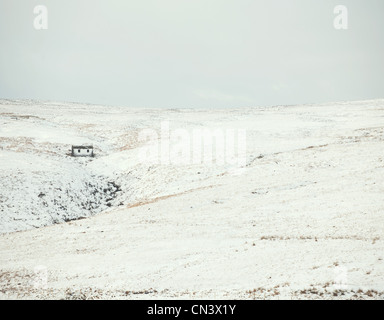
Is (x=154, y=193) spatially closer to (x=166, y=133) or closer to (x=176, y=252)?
(x=176, y=252)

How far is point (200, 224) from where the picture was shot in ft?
80.6

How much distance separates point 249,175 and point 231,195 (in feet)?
21.1

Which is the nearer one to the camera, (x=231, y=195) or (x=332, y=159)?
(x=231, y=195)

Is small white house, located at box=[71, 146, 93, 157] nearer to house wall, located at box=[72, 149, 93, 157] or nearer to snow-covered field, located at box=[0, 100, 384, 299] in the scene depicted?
house wall, located at box=[72, 149, 93, 157]

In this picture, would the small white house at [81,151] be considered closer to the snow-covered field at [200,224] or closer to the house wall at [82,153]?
the house wall at [82,153]

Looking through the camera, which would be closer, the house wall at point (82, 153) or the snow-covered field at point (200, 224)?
the snow-covered field at point (200, 224)

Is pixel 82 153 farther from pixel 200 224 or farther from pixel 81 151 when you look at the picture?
pixel 200 224

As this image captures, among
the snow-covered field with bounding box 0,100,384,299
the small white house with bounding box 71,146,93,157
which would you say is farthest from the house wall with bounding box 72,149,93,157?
the snow-covered field with bounding box 0,100,384,299

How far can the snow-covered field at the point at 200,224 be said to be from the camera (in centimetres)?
1544

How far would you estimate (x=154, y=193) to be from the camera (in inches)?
1501

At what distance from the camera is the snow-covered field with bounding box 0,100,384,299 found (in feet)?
50.6

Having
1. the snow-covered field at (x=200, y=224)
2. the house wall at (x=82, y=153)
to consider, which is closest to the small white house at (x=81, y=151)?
the house wall at (x=82, y=153)

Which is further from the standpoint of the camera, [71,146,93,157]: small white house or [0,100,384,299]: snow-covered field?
[71,146,93,157]: small white house

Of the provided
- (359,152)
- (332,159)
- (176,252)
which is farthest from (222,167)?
(176,252)
